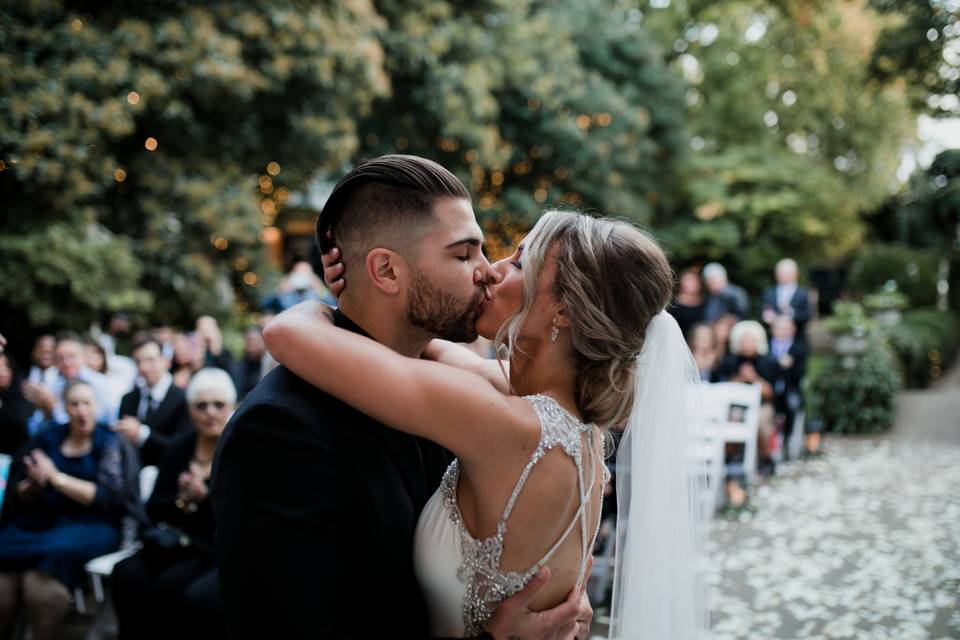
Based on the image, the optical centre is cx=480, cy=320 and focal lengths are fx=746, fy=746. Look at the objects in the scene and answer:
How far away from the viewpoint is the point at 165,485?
450 centimetres

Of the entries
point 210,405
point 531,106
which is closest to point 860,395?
point 531,106

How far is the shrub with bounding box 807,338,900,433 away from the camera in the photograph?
11656 millimetres

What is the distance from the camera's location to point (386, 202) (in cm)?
187

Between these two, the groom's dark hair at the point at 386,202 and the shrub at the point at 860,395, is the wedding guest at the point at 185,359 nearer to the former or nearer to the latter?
the groom's dark hair at the point at 386,202

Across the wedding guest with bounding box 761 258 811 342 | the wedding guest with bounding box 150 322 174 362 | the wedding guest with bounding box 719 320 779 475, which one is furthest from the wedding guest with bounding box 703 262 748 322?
the wedding guest with bounding box 150 322 174 362

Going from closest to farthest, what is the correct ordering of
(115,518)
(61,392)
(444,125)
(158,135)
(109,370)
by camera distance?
(115,518), (61,392), (109,370), (158,135), (444,125)

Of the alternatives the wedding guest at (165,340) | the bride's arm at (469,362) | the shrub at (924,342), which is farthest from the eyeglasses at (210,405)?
the shrub at (924,342)

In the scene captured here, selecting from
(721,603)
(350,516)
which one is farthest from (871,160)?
(350,516)

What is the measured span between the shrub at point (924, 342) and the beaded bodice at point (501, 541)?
564 inches

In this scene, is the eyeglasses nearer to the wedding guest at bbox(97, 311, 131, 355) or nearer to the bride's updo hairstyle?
the bride's updo hairstyle

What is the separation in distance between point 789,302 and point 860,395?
264 cm

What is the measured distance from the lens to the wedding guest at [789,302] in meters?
10.1

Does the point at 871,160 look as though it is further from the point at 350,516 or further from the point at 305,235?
the point at 350,516

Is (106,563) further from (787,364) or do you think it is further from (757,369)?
(787,364)
